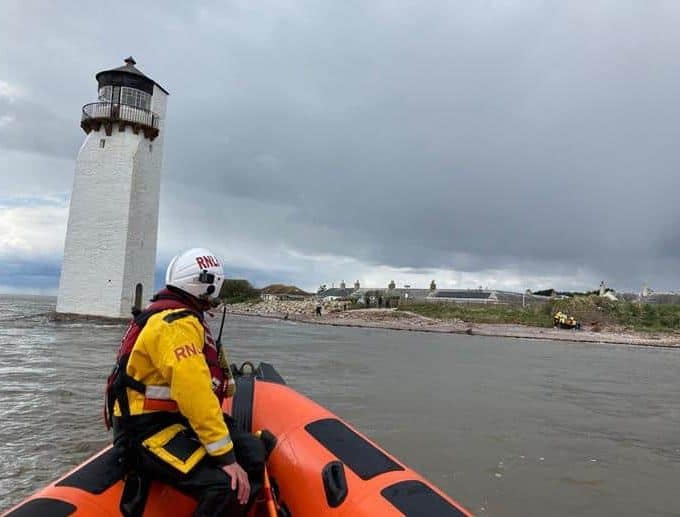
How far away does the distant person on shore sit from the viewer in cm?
231

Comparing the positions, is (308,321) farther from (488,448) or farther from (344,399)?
(488,448)

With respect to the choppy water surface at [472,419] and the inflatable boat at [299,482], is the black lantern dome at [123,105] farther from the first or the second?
the inflatable boat at [299,482]

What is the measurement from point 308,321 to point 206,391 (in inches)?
1508

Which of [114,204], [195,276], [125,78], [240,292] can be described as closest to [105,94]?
[125,78]

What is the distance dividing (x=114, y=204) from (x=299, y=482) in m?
23.7

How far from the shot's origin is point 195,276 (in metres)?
2.64

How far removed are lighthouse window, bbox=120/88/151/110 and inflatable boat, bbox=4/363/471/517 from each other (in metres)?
24.7

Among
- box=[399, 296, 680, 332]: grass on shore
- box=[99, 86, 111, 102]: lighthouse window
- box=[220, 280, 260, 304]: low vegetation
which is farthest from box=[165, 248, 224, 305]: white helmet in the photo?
box=[220, 280, 260, 304]: low vegetation

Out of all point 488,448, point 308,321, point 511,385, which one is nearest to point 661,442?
point 488,448

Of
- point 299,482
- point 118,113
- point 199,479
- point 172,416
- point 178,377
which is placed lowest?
point 299,482

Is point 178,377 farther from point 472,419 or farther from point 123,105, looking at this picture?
point 123,105

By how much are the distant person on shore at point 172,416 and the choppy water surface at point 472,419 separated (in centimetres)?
255

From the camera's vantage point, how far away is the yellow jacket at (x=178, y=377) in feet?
7.52

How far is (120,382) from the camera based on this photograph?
243 cm
